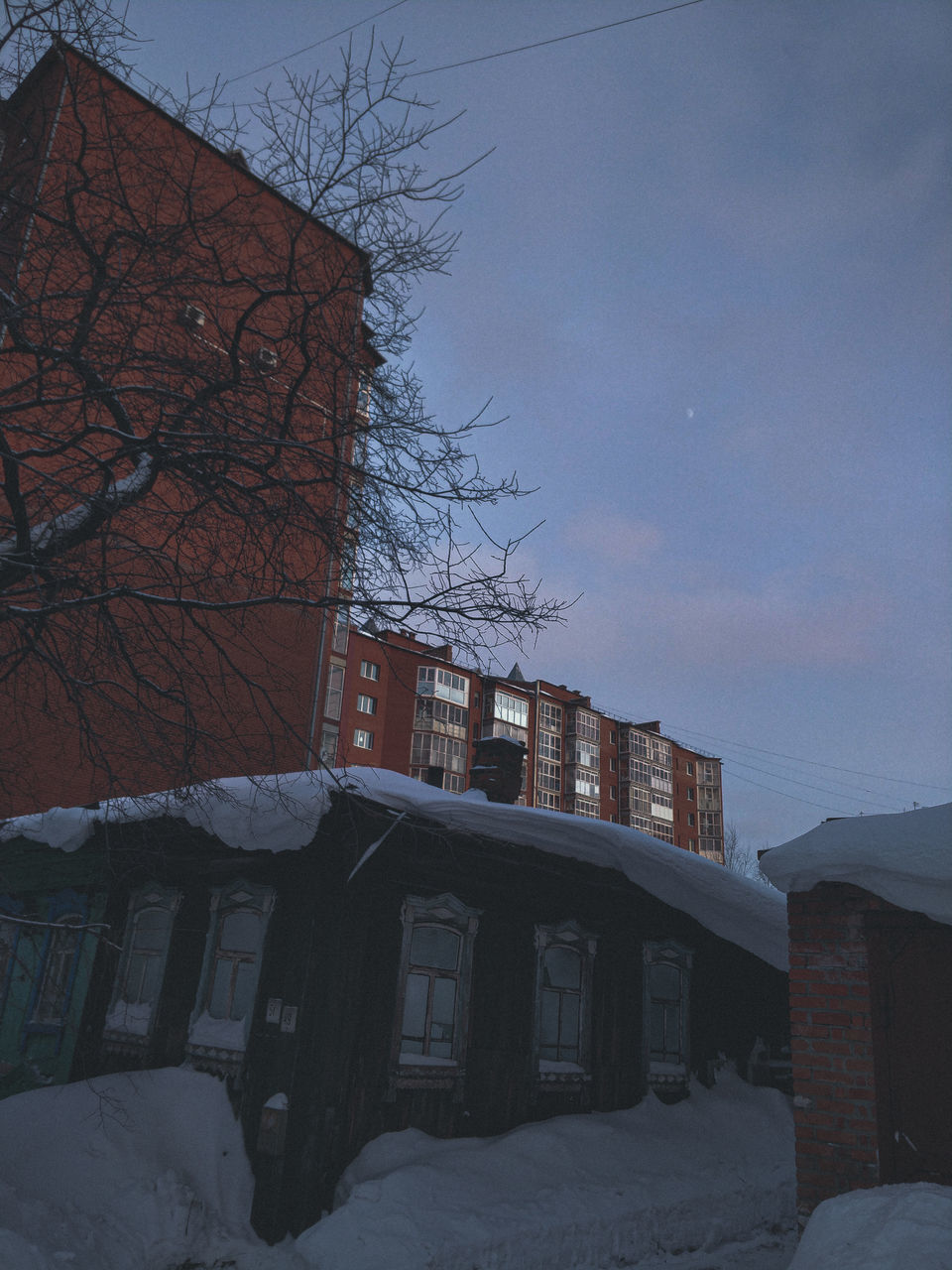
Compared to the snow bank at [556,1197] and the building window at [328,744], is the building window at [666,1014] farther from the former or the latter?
the building window at [328,744]

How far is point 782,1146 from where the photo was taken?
1159 centimetres

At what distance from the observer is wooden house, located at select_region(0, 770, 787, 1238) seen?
8.68 meters

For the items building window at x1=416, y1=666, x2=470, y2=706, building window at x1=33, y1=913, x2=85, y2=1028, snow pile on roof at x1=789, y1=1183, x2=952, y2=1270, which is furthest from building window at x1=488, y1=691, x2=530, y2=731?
snow pile on roof at x1=789, y1=1183, x2=952, y2=1270

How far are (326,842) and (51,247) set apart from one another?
613cm

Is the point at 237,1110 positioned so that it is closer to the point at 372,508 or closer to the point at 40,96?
the point at 372,508

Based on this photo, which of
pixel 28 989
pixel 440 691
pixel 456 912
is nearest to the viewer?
pixel 456 912

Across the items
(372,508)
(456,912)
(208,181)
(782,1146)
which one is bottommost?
(782,1146)

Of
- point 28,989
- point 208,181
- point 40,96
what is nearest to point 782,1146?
point 28,989

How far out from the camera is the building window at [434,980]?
955cm

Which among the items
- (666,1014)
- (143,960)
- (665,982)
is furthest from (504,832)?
(143,960)

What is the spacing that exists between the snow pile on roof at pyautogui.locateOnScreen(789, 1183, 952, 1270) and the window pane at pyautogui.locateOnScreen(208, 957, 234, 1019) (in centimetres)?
692

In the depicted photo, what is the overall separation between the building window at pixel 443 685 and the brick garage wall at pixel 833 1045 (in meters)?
50.6

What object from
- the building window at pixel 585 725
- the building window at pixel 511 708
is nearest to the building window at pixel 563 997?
the building window at pixel 511 708

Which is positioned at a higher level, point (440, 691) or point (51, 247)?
point (440, 691)
